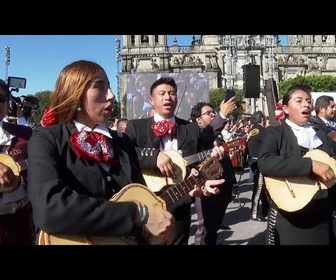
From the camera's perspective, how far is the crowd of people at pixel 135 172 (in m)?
2.09

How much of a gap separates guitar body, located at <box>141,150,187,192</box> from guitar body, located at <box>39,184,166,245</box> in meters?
→ 1.17

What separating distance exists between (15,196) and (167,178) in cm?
114

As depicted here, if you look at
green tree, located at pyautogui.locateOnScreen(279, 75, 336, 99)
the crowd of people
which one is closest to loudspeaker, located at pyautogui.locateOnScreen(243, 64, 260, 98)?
the crowd of people

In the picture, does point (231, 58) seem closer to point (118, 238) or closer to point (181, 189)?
point (181, 189)

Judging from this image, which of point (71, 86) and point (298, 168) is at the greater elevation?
point (71, 86)

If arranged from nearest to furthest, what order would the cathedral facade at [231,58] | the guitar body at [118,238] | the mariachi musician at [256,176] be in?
the guitar body at [118,238]
the mariachi musician at [256,176]
the cathedral facade at [231,58]

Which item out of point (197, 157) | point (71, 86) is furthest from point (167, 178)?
point (71, 86)

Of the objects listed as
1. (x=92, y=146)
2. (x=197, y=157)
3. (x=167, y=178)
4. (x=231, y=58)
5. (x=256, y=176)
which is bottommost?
(x=256, y=176)

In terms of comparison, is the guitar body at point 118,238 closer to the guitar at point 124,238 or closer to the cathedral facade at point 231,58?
the guitar at point 124,238

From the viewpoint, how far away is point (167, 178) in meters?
3.65

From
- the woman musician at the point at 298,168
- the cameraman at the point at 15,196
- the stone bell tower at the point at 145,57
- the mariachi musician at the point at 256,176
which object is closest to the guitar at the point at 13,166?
the cameraman at the point at 15,196

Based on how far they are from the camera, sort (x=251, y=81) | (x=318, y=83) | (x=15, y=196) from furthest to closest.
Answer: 1. (x=318, y=83)
2. (x=251, y=81)
3. (x=15, y=196)

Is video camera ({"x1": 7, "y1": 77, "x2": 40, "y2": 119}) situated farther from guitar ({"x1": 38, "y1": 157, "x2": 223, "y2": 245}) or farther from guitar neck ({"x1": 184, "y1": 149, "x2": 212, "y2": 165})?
guitar ({"x1": 38, "y1": 157, "x2": 223, "y2": 245})

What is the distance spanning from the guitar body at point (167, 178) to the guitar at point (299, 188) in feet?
2.42
